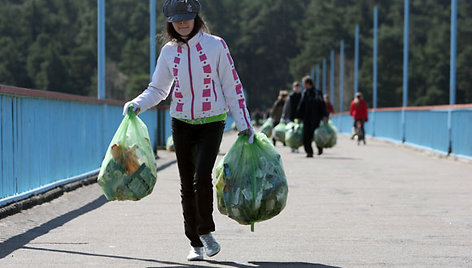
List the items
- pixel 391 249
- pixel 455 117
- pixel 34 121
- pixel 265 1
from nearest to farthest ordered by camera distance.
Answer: pixel 391 249
pixel 34 121
pixel 455 117
pixel 265 1

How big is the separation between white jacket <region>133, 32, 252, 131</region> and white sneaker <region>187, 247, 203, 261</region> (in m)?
0.90

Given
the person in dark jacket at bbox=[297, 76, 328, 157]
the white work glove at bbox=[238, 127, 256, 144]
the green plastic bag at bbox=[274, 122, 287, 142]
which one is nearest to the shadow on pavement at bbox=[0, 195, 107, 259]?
the white work glove at bbox=[238, 127, 256, 144]

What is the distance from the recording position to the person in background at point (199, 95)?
20.8 feet

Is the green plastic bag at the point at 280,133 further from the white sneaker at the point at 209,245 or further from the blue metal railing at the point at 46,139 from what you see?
the white sneaker at the point at 209,245

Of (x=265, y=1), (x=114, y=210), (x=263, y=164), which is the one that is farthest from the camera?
(x=265, y=1)

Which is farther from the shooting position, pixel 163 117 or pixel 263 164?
pixel 163 117

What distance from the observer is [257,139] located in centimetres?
662

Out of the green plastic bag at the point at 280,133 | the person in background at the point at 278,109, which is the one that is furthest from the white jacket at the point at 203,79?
the person in background at the point at 278,109

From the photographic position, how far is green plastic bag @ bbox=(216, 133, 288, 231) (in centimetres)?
643

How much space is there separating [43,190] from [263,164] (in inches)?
188

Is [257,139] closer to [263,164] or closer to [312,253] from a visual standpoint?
[263,164]

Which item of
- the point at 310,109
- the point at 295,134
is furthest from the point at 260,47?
the point at 310,109

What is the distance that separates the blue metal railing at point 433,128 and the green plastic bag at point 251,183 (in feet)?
39.7

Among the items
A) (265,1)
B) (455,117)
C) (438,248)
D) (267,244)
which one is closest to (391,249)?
(438,248)
